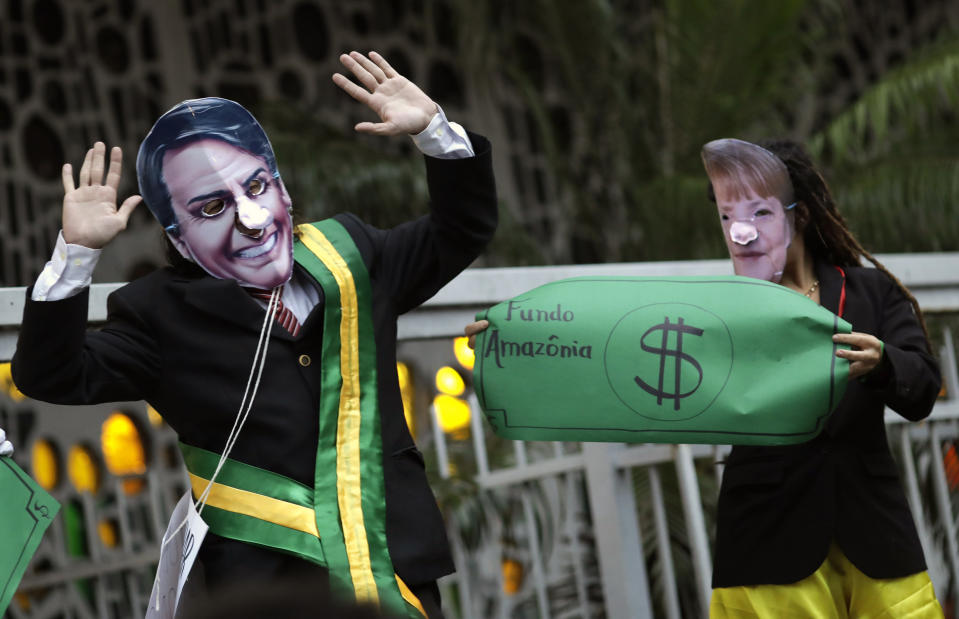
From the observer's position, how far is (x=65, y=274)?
2.09 m

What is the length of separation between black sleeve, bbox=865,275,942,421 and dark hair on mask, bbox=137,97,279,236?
4.03 feet

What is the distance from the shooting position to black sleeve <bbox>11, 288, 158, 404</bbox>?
6.79 feet

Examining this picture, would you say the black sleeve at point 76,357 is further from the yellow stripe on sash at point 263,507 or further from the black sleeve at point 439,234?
the black sleeve at point 439,234

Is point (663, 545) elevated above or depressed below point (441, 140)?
below

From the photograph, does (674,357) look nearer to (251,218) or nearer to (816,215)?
(816,215)

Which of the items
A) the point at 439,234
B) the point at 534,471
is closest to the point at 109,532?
the point at 534,471

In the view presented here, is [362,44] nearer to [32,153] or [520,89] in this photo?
[520,89]

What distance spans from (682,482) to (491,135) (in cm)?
411

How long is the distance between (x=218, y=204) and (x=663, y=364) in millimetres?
875

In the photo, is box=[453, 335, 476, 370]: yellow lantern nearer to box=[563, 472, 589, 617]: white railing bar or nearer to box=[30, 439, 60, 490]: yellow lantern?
box=[563, 472, 589, 617]: white railing bar

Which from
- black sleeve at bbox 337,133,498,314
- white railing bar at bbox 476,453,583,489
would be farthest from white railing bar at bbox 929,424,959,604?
black sleeve at bbox 337,133,498,314

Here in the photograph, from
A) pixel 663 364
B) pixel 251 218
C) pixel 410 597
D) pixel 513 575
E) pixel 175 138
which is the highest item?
pixel 175 138

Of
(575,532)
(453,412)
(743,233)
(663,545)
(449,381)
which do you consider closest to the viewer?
(743,233)

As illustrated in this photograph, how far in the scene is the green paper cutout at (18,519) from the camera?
2.18m
